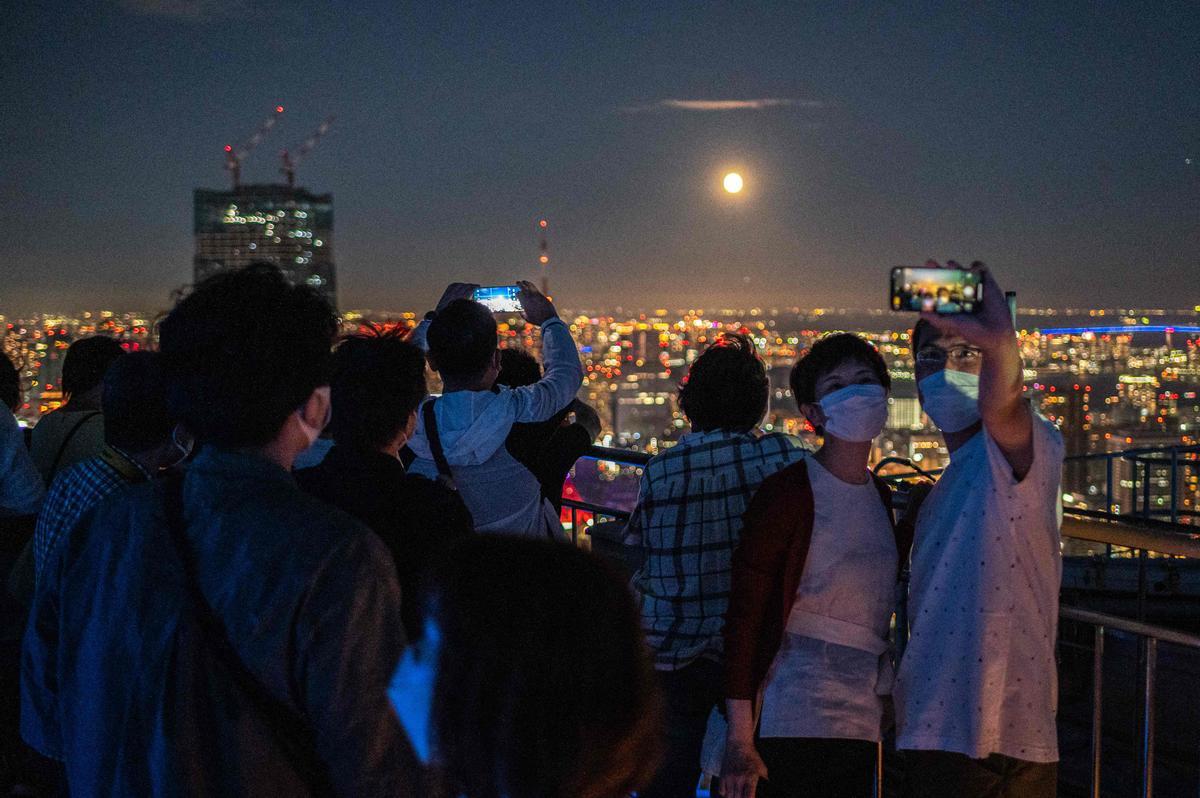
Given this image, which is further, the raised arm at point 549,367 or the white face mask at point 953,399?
the raised arm at point 549,367

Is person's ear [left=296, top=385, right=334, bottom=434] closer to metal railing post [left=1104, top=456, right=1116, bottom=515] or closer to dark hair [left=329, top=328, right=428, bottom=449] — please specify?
dark hair [left=329, top=328, right=428, bottom=449]

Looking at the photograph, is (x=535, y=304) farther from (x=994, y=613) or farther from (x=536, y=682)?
(x=536, y=682)

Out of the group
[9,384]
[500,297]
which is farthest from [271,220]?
[500,297]

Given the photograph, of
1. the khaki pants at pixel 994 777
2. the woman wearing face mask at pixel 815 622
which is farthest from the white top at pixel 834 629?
the khaki pants at pixel 994 777

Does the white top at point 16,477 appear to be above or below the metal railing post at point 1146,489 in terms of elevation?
above

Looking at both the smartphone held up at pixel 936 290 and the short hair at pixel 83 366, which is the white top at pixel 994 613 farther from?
the short hair at pixel 83 366

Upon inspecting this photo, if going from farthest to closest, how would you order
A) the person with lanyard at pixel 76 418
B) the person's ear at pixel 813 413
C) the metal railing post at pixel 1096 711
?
the person with lanyard at pixel 76 418, the metal railing post at pixel 1096 711, the person's ear at pixel 813 413

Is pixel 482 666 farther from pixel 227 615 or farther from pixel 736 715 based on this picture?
pixel 736 715
